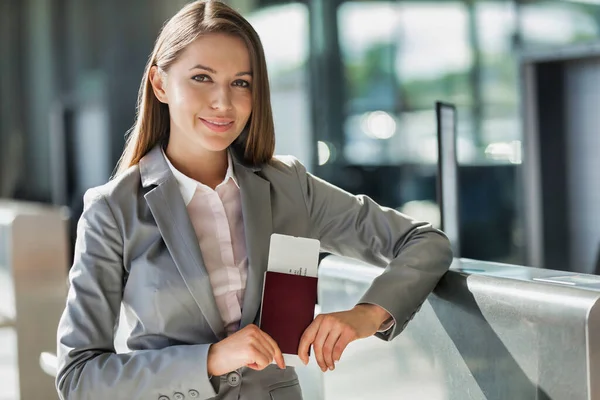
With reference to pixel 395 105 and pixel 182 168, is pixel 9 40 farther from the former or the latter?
pixel 182 168

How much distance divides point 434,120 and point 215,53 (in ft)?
8.87

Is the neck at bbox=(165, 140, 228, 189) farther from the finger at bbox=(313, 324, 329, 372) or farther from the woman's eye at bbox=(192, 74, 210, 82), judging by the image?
the finger at bbox=(313, 324, 329, 372)

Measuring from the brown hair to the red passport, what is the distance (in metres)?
0.32

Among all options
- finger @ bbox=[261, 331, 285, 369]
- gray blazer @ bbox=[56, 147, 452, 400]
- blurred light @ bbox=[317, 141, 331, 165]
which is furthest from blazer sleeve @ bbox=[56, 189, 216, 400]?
blurred light @ bbox=[317, 141, 331, 165]

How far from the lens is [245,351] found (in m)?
1.22

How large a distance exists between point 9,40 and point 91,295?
8.92 metres

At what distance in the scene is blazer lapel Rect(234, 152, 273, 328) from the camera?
139 centimetres

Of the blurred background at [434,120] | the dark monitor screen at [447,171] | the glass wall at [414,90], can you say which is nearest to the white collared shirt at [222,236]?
the dark monitor screen at [447,171]

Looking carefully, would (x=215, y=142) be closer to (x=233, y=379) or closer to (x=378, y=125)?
(x=233, y=379)

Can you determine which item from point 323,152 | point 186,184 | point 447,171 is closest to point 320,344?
point 186,184

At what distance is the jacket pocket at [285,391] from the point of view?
1442 mm

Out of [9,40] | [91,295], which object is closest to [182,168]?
[91,295]

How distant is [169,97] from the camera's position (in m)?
1.45

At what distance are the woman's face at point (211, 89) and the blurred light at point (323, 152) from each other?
295 cm
